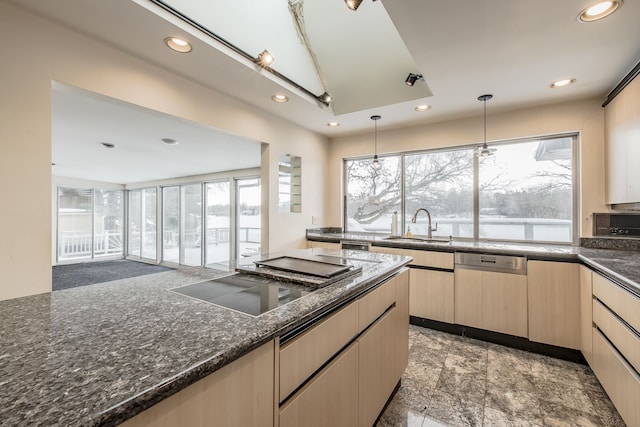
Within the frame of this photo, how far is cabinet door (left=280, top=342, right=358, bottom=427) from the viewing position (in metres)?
0.97

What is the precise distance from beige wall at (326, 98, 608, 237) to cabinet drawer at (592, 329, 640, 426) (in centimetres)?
130

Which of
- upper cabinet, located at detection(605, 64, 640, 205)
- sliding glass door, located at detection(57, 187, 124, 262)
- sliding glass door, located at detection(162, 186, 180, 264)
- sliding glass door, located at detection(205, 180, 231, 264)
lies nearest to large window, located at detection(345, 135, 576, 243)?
upper cabinet, located at detection(605, 64, 640, 205)

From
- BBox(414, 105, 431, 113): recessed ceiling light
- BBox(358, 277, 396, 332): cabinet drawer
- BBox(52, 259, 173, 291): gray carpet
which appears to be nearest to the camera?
BBox(358, 277, 396, 332): cabinet drawer

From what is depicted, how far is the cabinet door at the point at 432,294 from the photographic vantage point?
115 inches

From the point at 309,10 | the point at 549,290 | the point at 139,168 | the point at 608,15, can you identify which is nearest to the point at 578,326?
the point at 549,290

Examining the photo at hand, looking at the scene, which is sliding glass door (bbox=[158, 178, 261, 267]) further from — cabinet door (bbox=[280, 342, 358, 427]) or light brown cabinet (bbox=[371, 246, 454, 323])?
cabinet door (bbox=[280, 342, 358, 427])

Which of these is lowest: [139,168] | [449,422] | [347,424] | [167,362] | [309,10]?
[449,422]

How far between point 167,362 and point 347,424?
100cm

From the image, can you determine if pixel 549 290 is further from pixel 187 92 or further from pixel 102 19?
pixel 102 19

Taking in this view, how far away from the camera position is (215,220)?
21.5 feet

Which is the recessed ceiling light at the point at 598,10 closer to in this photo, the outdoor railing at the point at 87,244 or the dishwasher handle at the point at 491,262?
the dishwasher handle at the point at 491,262

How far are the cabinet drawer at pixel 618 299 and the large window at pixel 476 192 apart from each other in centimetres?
118

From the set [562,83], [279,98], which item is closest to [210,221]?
[279,98]

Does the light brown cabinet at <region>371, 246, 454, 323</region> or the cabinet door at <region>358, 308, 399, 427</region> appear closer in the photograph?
the cabinet door at <region>358, 308, 399, 427</region>
